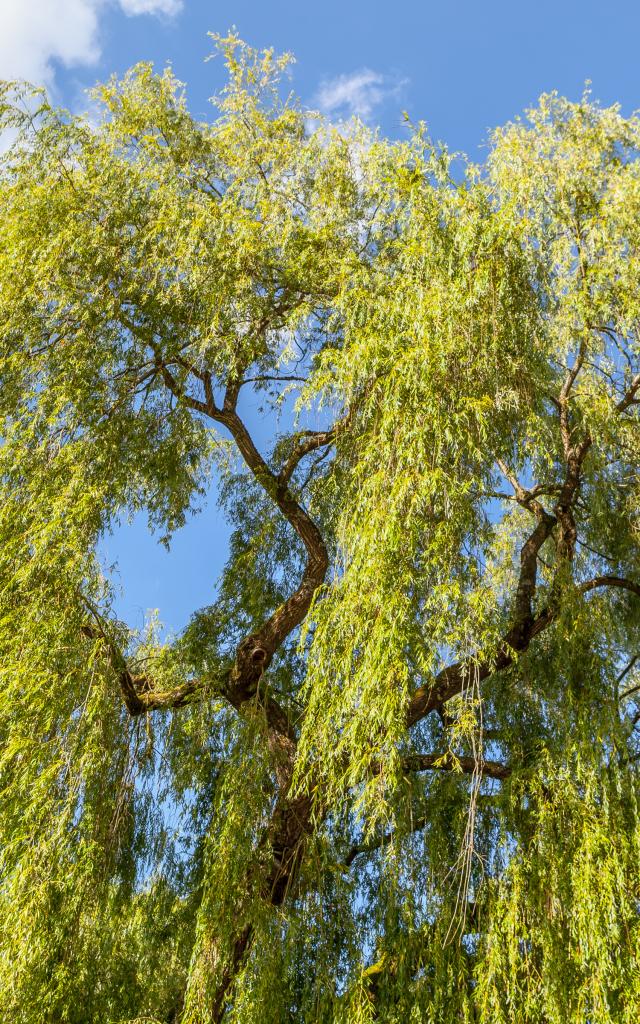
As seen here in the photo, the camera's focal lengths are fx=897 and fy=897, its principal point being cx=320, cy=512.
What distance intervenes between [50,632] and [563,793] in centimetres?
249

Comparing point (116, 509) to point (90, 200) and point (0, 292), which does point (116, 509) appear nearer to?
point (0, 292)

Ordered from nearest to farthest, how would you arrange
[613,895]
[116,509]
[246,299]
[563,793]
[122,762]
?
1. [613,895]
2. [563,793]
3. [122,762]
4. [116,509]
5. [246,299]

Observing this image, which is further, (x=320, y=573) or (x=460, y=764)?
(x=320, y=573)

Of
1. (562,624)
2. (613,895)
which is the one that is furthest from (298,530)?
(613,895)

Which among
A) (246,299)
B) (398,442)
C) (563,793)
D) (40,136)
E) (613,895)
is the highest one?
(40,136)

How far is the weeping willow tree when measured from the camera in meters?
3.87

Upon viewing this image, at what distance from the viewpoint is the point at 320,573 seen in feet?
18.4

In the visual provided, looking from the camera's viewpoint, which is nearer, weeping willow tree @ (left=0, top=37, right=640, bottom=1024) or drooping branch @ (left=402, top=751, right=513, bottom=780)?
weeping willow tree @ (left=0, top=37, right=640, bottom=1024)

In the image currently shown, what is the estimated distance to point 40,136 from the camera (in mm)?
5457

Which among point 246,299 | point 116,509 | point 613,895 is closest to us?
point 613,895

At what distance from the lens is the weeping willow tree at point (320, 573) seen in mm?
3865

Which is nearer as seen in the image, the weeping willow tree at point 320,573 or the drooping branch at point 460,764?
the weeping willow tree at point 320,573

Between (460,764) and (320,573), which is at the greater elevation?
(320,573)

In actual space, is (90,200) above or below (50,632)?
above
